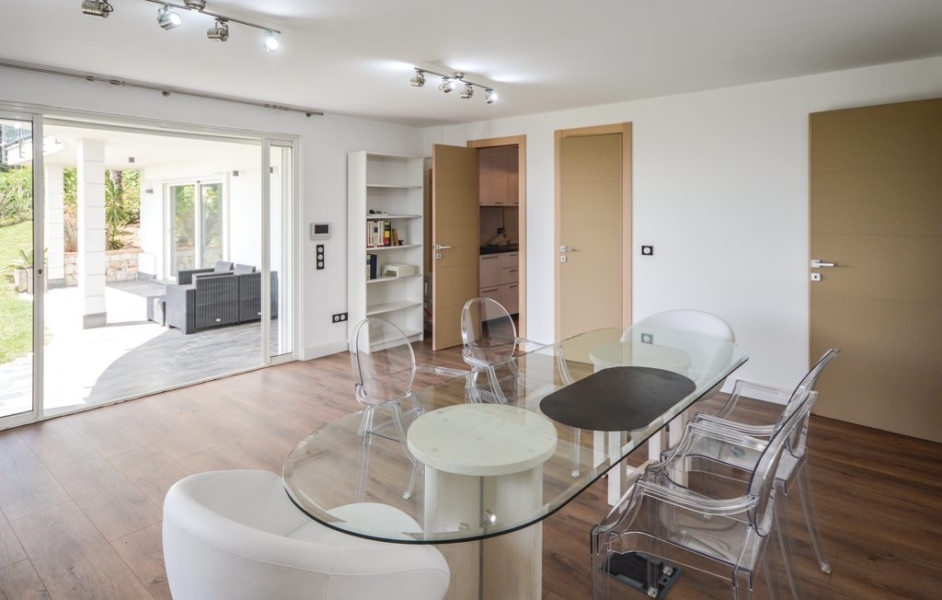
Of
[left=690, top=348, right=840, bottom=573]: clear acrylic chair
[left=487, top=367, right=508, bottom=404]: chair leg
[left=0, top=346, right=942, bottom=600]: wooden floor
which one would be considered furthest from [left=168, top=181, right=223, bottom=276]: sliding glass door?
[left=690, top=348, right=840, bottom=573]: clear acrylic chair

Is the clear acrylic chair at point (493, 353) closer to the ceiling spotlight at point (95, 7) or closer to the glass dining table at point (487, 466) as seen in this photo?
the glass dining table at point (487, 466)

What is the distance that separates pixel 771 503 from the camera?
72.0 inches

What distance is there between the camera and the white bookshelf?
5828mm

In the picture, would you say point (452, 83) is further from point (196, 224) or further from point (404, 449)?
point (196, 224)

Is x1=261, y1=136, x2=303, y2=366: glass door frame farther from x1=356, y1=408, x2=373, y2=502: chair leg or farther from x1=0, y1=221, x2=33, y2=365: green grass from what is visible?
x1=356, y1=408, x2=373, y2=502: chair leg

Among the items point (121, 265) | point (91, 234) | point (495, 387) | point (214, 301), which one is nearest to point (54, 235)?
point (214, 301)

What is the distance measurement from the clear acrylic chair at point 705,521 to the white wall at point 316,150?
426 cm

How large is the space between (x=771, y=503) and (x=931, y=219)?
2.84 meters

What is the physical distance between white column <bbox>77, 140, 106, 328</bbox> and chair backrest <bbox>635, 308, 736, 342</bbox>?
23.1ft

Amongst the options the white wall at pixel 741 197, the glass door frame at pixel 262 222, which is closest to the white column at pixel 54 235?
the glass door frame at pixel 262 222

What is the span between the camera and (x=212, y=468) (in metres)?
3.21

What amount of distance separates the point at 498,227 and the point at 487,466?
275 inches

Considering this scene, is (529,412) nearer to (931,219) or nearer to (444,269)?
(931,219)

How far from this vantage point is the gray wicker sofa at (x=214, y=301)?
6.96 meters
